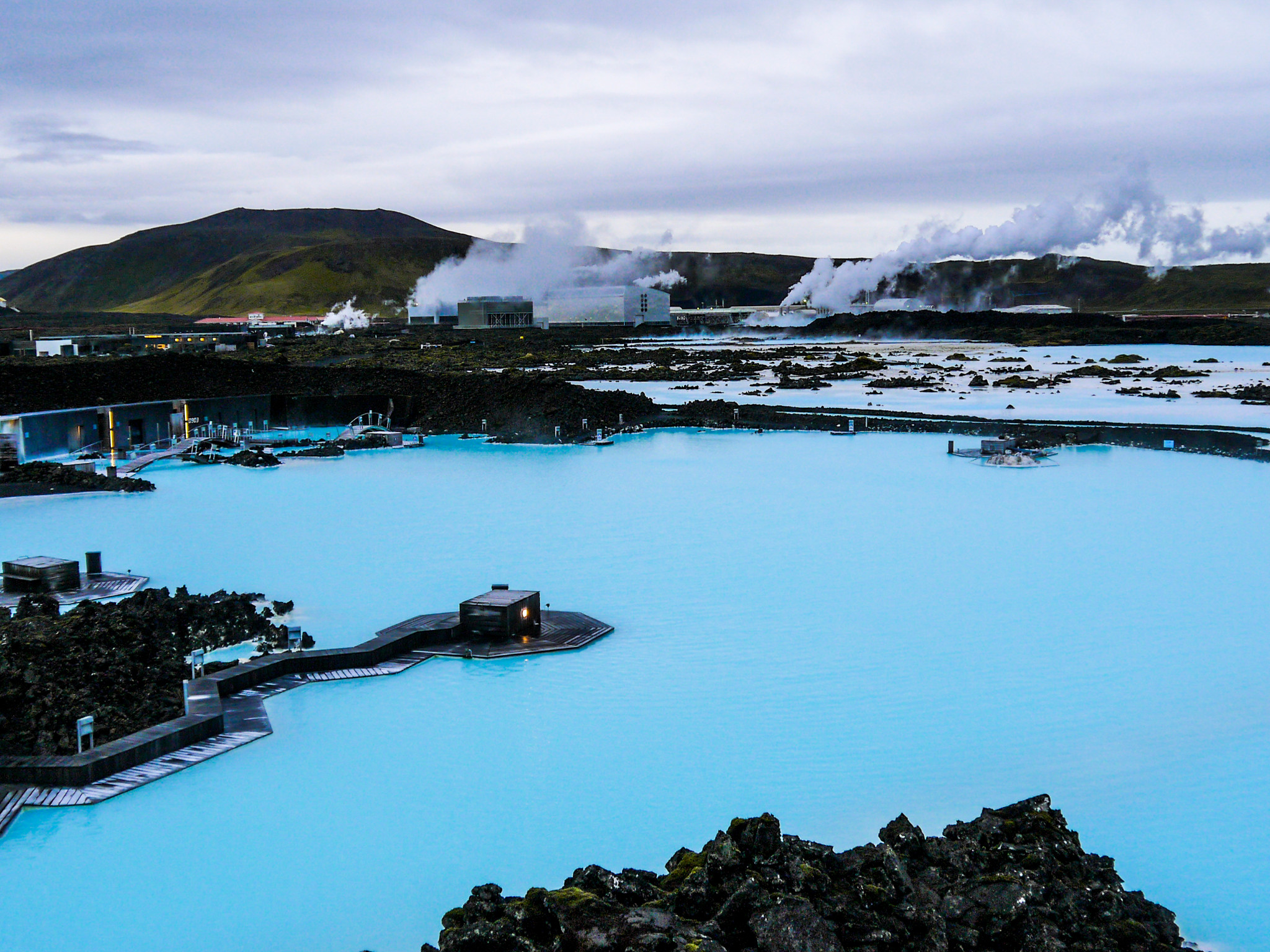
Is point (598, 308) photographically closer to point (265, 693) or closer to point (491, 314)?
point (491, 314)

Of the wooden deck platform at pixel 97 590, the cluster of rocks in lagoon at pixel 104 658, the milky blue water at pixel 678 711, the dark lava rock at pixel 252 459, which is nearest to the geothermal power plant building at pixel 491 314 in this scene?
the dark lava rock at pixel 252 459

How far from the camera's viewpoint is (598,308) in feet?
307

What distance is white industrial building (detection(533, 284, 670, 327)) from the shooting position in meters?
93.3

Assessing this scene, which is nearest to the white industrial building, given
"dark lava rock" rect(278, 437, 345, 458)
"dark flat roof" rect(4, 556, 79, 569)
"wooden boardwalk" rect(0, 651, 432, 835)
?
"dark lava rock" rect(278, 437, 345, 458)

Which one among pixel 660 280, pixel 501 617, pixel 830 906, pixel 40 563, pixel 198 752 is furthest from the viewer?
pixel 660 280

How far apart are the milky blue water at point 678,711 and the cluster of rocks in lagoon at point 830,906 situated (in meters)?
1.08

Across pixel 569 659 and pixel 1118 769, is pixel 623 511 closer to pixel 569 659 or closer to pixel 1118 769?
pixel 569 659

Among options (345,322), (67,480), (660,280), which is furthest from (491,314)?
(67,480)

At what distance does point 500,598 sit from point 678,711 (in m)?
2.25

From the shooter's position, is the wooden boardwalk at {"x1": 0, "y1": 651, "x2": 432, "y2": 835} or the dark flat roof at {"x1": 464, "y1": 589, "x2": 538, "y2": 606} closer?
the wooden boardwalk at {"x1": 0, "y1": 651, "x2": 432, "y2": 835}

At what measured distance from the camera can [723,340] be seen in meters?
77.9

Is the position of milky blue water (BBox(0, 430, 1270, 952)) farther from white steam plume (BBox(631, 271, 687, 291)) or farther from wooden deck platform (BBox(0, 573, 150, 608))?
white steam plume (BBox(631, 271, 687, 291))

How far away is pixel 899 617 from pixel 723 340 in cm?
6695

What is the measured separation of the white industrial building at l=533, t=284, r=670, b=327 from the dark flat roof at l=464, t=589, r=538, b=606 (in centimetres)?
8234
